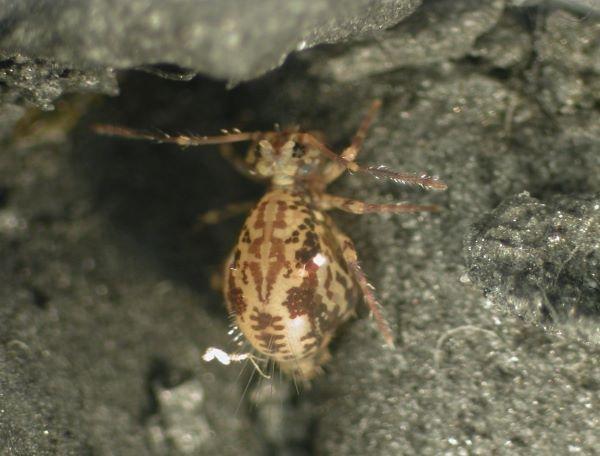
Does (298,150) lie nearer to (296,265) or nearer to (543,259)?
(296,265)

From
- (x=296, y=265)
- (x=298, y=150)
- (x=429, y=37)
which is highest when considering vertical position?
(x=429, y=37)

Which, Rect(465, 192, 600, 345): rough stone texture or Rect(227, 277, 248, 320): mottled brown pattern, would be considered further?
Rect(227, 277, 248, 320): mottled brown pattern

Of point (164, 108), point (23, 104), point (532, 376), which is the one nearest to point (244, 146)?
point (164, 108)

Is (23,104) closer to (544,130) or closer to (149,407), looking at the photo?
(149,407)

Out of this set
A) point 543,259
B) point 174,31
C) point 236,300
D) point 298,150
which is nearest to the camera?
point 174,31

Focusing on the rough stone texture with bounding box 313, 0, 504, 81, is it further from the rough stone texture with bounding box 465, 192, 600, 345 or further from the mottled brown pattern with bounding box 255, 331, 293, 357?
the mottled brown pattern with bounding box 255, 331, 293, 357

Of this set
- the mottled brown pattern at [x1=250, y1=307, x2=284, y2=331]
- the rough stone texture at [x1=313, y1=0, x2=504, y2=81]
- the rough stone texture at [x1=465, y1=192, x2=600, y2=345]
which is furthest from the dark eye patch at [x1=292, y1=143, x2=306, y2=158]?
the rough stone texture at [x1=465, y1=192, x2=600, y2=345]

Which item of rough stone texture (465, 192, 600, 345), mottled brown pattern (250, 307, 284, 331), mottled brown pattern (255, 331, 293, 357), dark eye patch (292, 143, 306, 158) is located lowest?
mottled brown pattern (255, 331, 293, 357)

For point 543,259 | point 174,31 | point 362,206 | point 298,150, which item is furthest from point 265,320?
point 174,31
